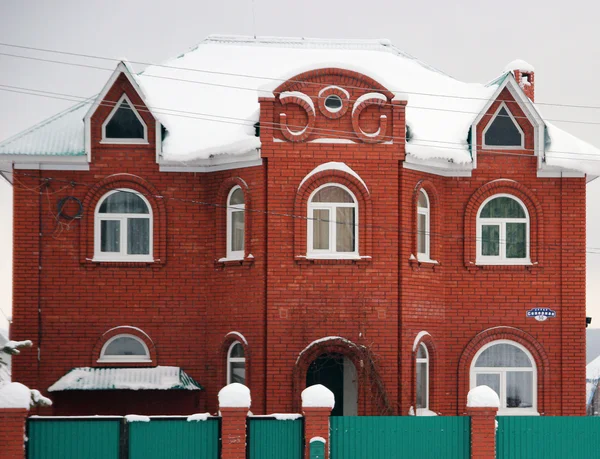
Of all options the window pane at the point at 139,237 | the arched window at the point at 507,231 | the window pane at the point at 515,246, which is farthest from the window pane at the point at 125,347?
the window pane at the point at 515,246

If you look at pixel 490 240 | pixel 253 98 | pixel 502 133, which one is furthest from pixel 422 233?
pixel 253 98

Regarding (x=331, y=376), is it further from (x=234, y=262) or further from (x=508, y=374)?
(x=508, y=374)

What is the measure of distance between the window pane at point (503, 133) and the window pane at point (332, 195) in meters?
3.62

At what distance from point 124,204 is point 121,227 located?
503mm

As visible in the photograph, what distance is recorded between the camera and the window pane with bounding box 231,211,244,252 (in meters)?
27.9

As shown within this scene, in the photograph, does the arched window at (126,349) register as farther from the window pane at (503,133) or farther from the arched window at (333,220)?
the window pane at (503,133)

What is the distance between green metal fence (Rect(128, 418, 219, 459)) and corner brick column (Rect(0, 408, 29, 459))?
1818mm

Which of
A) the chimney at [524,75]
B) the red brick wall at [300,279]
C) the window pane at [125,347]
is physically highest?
the chimney at [524,75]

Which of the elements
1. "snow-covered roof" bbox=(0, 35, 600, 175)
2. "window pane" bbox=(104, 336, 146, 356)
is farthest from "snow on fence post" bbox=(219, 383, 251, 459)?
"snow-covered roof" bbox=(0, 35, 600, 175)

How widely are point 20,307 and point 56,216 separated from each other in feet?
6.84

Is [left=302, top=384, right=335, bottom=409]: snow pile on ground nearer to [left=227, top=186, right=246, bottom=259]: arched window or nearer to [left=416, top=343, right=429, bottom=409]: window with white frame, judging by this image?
[left=416, top=343, right=429, bottom=409]: window with white frame

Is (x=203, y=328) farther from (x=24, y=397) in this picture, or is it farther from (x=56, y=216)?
(x=24, y=397)

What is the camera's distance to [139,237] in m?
28.4

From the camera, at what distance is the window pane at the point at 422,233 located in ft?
92.4
